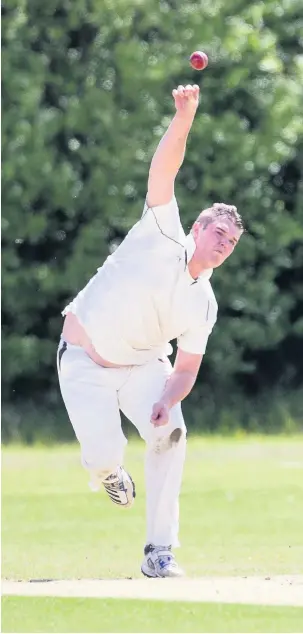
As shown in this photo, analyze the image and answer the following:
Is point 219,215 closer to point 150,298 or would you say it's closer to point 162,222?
point 162,222

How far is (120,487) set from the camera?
760 centimetres

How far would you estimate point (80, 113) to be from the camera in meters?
15.9

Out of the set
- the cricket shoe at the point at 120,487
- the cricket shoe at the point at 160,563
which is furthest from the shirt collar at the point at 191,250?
the cricket shoe at the point at 160,563

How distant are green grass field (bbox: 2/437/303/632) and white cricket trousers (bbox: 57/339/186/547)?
503 millimetres

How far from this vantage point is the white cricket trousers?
7.36 m

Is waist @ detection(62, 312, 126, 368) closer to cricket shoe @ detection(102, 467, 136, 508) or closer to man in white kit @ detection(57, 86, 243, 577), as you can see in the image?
man in white kit @ detection(57, 86, 243, 577)

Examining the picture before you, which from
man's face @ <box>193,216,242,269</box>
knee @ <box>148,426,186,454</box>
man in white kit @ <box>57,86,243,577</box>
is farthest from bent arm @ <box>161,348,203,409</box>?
man's face @ <box>193,216,242,269</box>

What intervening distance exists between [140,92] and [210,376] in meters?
2.95

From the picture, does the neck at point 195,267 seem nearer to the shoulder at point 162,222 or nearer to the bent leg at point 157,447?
the shoulder at point 162,222

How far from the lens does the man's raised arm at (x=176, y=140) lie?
6949 mm

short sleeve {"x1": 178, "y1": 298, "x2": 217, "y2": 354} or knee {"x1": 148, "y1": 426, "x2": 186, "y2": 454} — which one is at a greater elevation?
short sleeve {"x1": 178, "y1": 298, "x2": 217, "y2": 354}

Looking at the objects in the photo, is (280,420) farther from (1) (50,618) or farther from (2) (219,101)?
(1) (50,618)

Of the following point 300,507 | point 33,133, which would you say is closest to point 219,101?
point 33,133

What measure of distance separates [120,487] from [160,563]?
439 millimetres
